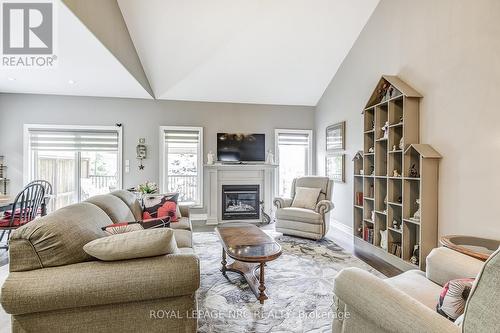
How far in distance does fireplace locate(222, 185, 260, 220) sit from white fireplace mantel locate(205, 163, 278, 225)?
9 cm

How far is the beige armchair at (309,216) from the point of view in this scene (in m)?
4.30

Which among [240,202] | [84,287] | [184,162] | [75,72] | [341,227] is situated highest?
[75,72]

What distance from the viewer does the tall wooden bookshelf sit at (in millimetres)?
2975

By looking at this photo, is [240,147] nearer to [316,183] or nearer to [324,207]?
[316,183]

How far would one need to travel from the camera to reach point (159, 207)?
349cm

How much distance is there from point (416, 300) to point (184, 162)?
5283 mm

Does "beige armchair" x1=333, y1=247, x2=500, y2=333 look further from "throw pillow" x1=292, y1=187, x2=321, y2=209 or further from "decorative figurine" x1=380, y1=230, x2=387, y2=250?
"throw pillow" x1=292, y1=187, x2=321, y2=209

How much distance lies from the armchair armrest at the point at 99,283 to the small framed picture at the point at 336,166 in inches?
157

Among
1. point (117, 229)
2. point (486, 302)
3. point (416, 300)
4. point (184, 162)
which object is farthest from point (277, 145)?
point (486, 302)

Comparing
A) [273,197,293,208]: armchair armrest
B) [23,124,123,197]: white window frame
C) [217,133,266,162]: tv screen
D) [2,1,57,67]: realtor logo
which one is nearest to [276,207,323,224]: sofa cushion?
[273,197,293,208]: armchair armrest

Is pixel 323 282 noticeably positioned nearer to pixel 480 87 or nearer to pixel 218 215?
pixel 480 87

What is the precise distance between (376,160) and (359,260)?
134cm

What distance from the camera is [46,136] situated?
550cm

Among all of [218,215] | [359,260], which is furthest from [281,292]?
[218,215]
